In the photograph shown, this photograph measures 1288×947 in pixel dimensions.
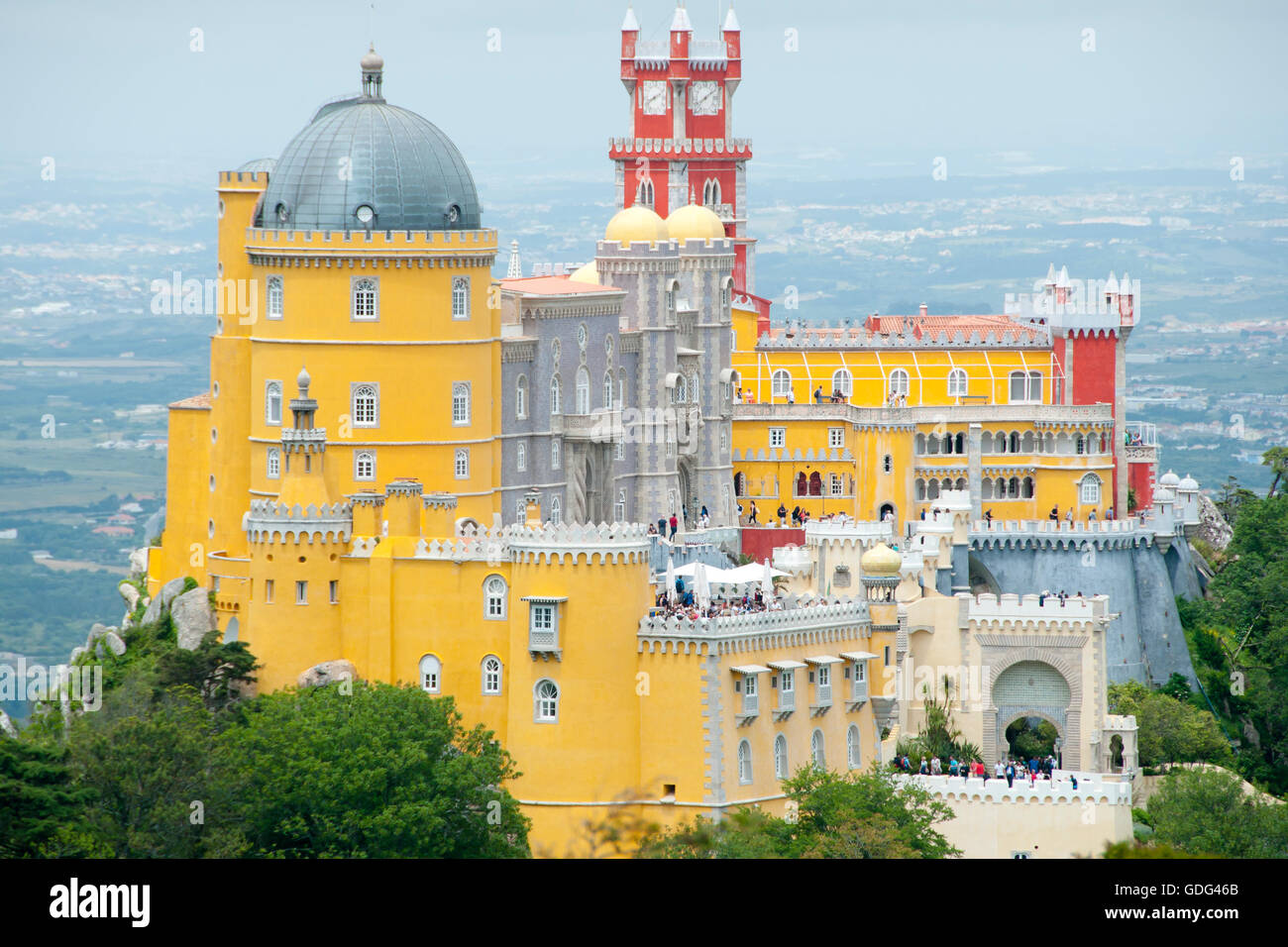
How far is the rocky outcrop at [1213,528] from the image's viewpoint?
14325 cm

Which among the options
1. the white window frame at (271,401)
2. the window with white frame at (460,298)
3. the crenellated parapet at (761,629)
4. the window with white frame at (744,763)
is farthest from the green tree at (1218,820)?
the white window frame at (271,401)

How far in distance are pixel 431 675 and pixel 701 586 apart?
33.5 feet

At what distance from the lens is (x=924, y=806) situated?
97.9 meters

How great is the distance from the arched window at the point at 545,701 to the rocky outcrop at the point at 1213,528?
53.9 meters

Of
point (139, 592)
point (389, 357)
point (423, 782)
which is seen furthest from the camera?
point (139, 592)

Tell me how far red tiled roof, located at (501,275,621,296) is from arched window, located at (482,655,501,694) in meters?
21.2

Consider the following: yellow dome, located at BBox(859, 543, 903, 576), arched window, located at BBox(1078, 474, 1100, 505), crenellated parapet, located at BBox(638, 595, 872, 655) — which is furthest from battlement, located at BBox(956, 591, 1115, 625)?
arched window, located at BBox(1078, 474, 1100, 505)

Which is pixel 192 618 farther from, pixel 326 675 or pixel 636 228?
pixel 636 228

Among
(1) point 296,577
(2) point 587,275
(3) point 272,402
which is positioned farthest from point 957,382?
(1) point 296,577

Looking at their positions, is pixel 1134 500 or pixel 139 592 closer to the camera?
pixel 139 592
